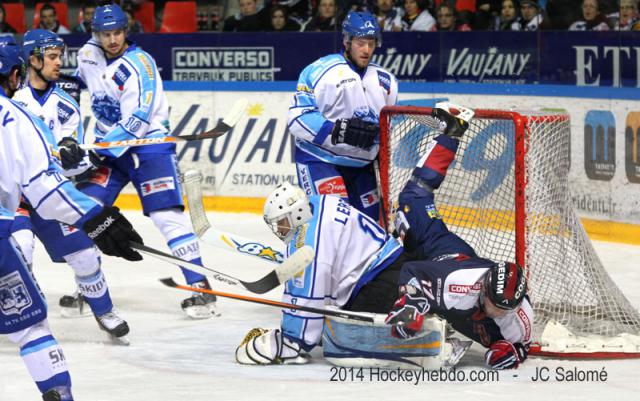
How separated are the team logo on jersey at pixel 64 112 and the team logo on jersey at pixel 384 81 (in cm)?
134

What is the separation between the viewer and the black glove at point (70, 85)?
588cm

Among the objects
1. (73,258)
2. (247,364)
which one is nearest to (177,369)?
(247,364)

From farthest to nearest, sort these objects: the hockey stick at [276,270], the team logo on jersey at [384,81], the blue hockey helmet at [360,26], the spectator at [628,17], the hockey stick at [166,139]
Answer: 1. the spectator at [628,17]
2. the team logo on jersey at [384,81]
3. the hockey stick at [166,139]
4. the blue hockey helmet at [360,26]
5. the hockey stick at [276,270]

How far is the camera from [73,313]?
5.73 metres

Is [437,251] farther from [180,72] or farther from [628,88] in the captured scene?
[180,72]

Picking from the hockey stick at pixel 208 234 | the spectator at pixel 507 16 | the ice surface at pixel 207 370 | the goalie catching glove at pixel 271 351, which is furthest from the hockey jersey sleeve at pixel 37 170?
the spectator at pixel 507 16

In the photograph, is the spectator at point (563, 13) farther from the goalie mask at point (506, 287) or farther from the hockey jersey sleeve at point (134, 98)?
the goalie mask at point (506, 287)

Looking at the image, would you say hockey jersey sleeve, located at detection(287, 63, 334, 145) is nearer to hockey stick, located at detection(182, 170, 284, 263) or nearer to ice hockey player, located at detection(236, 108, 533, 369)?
hockey stick, located at detection(182, 170, 284, 263)

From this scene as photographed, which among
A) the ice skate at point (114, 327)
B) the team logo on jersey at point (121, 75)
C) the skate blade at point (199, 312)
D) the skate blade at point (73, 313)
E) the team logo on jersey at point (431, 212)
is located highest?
the team logo on jersey at point (121, 75)

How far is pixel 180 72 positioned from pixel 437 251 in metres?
4.56

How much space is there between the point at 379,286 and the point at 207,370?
26.8 inches

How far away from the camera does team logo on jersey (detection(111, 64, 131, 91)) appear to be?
5.64 m

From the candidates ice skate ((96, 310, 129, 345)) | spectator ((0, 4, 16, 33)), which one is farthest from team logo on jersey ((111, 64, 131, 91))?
spectator ((0, 4, 16, 33))

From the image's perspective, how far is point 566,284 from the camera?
16.0 feet
